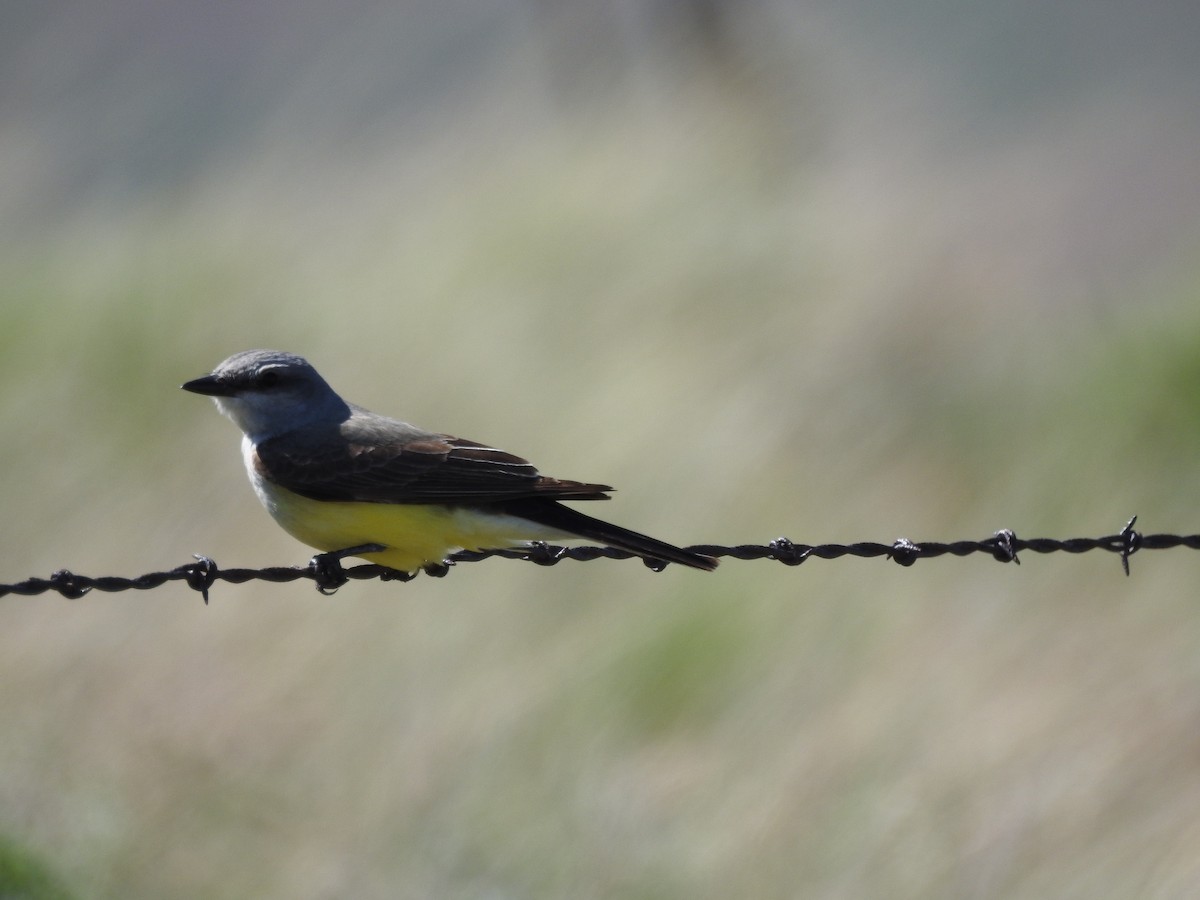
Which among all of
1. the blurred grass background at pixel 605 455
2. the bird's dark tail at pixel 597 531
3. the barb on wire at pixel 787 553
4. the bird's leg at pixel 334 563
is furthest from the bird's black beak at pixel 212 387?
the blurred grass background at pixel 605 455

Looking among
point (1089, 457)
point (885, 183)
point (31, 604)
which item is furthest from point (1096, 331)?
point (31, 604)

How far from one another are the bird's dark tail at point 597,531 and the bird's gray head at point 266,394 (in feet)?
3.46

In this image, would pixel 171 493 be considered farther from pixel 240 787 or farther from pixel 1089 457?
pixel 1089 457

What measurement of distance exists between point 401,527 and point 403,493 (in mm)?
129

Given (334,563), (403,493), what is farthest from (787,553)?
(334,563)

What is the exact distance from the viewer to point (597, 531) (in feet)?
16.5

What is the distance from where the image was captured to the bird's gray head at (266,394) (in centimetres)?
593

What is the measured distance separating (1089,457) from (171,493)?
5.01m

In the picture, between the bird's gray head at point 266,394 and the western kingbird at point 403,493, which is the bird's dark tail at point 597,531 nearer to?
the western kingbird at point 403,493

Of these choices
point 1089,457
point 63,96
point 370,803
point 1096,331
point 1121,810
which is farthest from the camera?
point 63,96

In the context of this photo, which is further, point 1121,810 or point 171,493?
point 171,493

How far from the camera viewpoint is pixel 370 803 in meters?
6.80

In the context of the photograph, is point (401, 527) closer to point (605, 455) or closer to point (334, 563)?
point (334, 563)

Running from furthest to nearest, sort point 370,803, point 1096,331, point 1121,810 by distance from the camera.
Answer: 1. point 1096,331
2. point 370,803
3. point 1121,810
